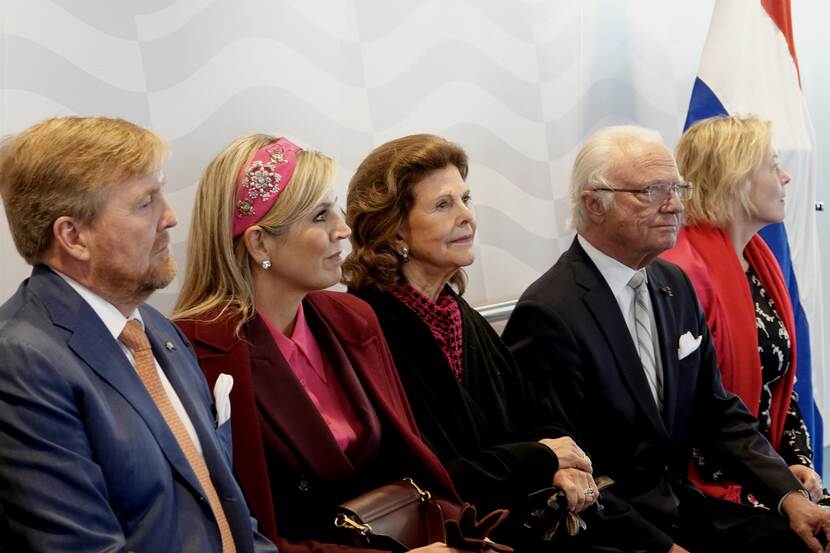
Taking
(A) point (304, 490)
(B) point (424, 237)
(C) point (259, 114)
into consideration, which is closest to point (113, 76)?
(C) point (259, 114)

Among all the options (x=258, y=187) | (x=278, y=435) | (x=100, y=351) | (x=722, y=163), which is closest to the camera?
(x=100, y=351)

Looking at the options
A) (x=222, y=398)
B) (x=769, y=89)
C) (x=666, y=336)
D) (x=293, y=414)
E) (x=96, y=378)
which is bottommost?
(x=666, y=336)

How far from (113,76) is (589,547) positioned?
189cm

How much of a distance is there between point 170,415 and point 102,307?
261mm

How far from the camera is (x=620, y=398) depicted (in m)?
3.25

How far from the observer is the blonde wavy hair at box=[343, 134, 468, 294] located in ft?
10.2

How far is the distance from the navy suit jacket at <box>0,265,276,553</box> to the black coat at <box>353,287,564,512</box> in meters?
0.84

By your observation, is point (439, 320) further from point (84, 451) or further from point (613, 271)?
point (84, 451)

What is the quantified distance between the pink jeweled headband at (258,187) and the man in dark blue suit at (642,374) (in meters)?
0.99

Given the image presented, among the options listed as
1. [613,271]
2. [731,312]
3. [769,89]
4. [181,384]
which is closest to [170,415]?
[181,384]

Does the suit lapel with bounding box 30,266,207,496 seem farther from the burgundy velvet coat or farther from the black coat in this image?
the black coat

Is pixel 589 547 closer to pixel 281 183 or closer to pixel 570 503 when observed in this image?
pixel 570 503

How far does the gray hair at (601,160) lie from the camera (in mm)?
3578

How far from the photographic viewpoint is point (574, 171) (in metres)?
3.70
